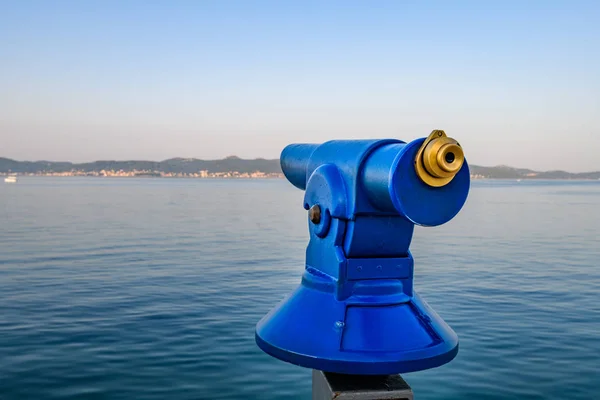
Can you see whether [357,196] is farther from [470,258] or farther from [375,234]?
[470,258]

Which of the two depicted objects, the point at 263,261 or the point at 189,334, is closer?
the point at 189,334

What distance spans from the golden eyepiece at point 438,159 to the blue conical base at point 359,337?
2.02 ft

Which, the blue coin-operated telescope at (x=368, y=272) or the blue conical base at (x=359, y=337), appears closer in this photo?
the blue coin-operated telescope at (x=368, y=272)

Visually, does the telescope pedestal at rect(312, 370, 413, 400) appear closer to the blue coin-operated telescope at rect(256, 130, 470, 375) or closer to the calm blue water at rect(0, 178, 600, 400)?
the blue coin-operated telescope at rect(256, 130, 470, 375)

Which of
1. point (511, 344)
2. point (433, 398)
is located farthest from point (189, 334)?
point (511, 344)

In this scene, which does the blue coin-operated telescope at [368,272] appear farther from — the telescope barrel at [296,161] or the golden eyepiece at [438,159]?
the telescope barrel at [296,161]

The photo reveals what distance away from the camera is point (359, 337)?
2543 millimetres

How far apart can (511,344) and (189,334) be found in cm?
484

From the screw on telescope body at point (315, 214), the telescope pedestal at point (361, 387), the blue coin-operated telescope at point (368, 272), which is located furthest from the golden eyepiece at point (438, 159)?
the telescope pedestal at point (361, 387)

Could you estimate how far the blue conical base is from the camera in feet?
8.11

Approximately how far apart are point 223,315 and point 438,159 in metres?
9.80

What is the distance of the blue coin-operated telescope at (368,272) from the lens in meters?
2.36

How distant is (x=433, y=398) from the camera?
732 centimetres

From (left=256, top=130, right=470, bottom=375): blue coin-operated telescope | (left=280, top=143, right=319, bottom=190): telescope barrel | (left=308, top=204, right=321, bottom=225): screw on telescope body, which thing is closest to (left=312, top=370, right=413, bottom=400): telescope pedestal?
(left=256, top=130, right=470, bottom=375): blue coin-operated telescope
